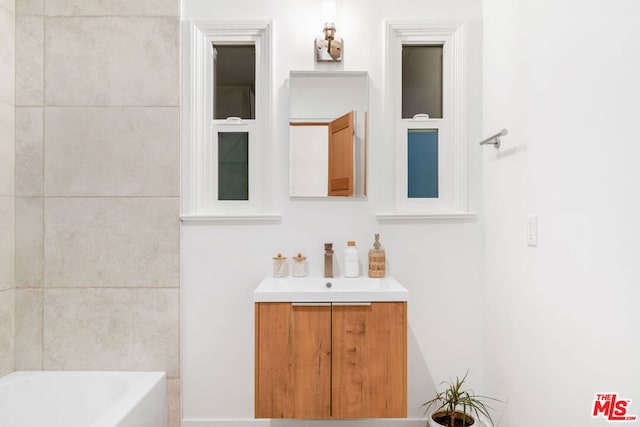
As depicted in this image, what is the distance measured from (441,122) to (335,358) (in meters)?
1.30

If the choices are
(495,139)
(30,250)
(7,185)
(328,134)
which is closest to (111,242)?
(30,250)

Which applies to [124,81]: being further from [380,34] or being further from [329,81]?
[380,34]

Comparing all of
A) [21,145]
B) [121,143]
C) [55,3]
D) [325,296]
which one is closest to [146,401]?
[325,296]

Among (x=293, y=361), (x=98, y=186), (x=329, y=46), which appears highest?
(x=329, y=46)

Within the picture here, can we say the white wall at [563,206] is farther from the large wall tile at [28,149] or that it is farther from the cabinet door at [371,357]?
the large wall tile at [28,149]

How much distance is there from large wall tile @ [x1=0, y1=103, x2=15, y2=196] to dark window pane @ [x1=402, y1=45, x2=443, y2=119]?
77.7 inches

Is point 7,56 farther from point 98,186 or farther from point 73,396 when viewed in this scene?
point 73,396

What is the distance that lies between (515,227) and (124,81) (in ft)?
6.49

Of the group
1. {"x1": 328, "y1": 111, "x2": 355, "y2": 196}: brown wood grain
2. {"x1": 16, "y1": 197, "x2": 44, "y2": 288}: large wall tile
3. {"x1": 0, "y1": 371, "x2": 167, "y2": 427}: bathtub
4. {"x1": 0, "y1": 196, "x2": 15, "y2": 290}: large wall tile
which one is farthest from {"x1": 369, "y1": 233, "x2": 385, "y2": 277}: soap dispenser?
{"x1": 0, "y1": 196, "x2": 15, "y2": 290}: large wall tile

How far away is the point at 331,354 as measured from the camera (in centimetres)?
175

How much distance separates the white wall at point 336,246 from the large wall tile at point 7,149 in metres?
0.84

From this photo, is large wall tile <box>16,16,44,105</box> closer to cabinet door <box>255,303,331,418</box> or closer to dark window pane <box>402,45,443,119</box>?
cabinet door <box>255,303,331,418</box>

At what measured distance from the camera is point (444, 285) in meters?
2.17

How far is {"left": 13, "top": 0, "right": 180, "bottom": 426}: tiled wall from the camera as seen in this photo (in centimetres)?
211
